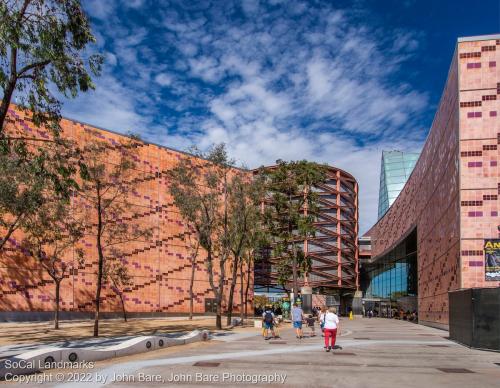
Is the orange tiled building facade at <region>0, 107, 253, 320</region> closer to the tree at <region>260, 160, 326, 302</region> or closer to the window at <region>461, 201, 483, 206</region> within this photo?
the tree at <region>260, 160, 326, 302</region>

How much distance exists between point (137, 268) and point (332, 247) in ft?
192

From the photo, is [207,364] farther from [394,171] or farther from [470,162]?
[394,171]

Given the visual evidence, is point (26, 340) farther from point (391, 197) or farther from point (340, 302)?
point (391, 197)

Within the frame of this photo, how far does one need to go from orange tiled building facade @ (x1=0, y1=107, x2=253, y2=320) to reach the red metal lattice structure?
47.2 meters

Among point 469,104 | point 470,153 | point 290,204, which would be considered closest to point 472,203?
point 470,153

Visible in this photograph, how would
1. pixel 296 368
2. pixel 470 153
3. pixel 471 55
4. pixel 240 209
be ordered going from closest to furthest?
pixel 296 368
pixel 470 153
pixel 471 55
pixel 240 209

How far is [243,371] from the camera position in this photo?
12680mm

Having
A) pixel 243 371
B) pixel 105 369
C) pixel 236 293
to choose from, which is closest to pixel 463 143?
pixel 243 371

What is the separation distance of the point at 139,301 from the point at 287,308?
2168 cm

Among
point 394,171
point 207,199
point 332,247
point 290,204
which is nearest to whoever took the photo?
point 207,199

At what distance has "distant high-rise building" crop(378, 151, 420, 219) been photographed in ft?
412

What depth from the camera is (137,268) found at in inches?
1705

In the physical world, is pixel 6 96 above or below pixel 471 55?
below

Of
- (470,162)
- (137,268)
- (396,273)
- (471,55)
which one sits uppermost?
(471,55)
